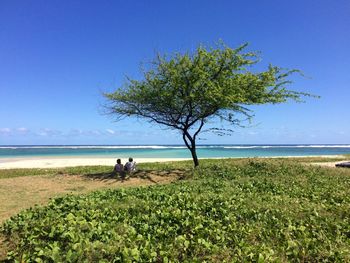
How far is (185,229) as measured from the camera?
8.14m

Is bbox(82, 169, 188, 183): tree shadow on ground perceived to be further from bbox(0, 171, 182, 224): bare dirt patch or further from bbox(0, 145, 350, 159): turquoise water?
bbox(0, 145, 350, 159): turquoise water

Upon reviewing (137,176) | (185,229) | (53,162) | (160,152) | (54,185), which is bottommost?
(185,229)

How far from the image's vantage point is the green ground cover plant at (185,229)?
668cm

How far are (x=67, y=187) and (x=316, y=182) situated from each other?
13470 mm

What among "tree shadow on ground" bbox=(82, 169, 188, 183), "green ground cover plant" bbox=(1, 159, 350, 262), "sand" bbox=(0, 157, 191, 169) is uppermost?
"sand" bbox=(0, 157, 191, 169)

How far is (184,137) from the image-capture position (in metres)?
26.7

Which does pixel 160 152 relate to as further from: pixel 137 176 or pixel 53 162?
pixel 137 176

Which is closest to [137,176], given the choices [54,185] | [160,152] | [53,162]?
[54,185]

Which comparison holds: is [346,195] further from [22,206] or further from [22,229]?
[22,206]

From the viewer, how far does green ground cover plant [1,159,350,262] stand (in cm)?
668

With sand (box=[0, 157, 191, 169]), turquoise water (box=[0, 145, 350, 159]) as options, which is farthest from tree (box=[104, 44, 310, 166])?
turquoise water (box=[0, 145, 350, 159])

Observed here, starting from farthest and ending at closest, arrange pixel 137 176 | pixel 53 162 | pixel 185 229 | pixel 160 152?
1. pixel 160 152
2. pixel 53 162
3. pixel 137 176
4. pixel 185 229

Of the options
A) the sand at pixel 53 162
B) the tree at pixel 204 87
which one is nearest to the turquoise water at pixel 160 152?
the sand at pixel 53 162

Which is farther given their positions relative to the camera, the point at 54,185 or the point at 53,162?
the point at 53,162
